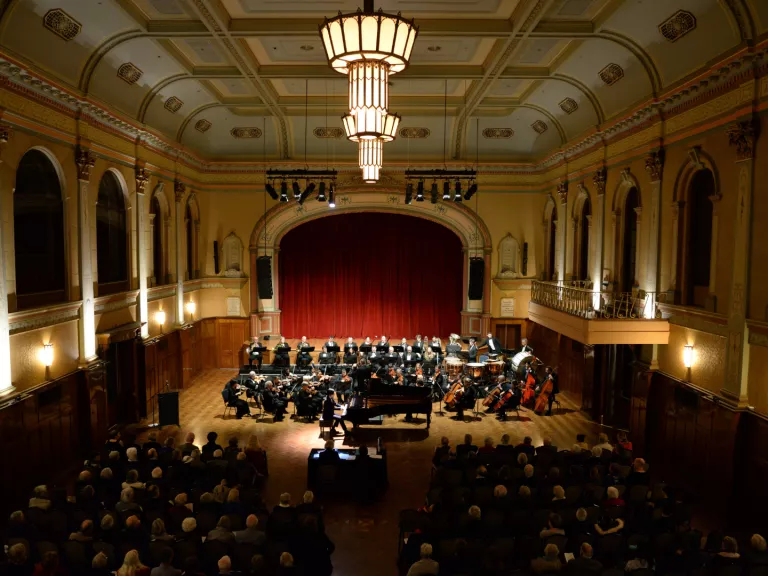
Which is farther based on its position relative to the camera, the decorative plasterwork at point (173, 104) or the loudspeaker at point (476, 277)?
the loudspeaker at point (476, 277)

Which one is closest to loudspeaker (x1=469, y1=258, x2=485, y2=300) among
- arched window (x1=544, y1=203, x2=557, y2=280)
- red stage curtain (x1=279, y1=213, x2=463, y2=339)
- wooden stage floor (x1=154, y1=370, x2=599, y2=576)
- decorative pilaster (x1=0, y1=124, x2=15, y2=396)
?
red stage curtain (x1=279, y1=213, x2=463, y2=339)

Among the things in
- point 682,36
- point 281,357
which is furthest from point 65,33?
point 682,36

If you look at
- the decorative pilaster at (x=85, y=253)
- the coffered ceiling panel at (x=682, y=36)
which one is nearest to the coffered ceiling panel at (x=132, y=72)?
the decorative pilaster at (x=85, y=253)

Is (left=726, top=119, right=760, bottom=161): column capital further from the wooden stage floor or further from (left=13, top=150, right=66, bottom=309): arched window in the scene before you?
(left=13, top=150, right=66, bottom=309): arched window

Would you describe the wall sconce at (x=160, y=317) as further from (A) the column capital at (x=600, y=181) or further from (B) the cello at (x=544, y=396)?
(A) the column capital at (x=600, y=181)

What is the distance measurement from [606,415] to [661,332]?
3.86 m

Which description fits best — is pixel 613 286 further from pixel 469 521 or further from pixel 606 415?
pixel 469 521

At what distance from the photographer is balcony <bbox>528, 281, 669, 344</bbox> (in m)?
12.6

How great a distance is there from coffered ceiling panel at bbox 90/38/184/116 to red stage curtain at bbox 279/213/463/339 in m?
9.58

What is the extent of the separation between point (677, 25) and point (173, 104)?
13248mm

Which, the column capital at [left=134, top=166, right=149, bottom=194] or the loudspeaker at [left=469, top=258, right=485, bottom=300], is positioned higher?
the column capital at [left=134, top=166, right=149, bottom=194]

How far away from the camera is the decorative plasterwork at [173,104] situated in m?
16.9

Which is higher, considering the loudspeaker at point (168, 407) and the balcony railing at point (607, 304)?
the balcony railing at point (607, 304)

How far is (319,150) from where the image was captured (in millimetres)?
22062
